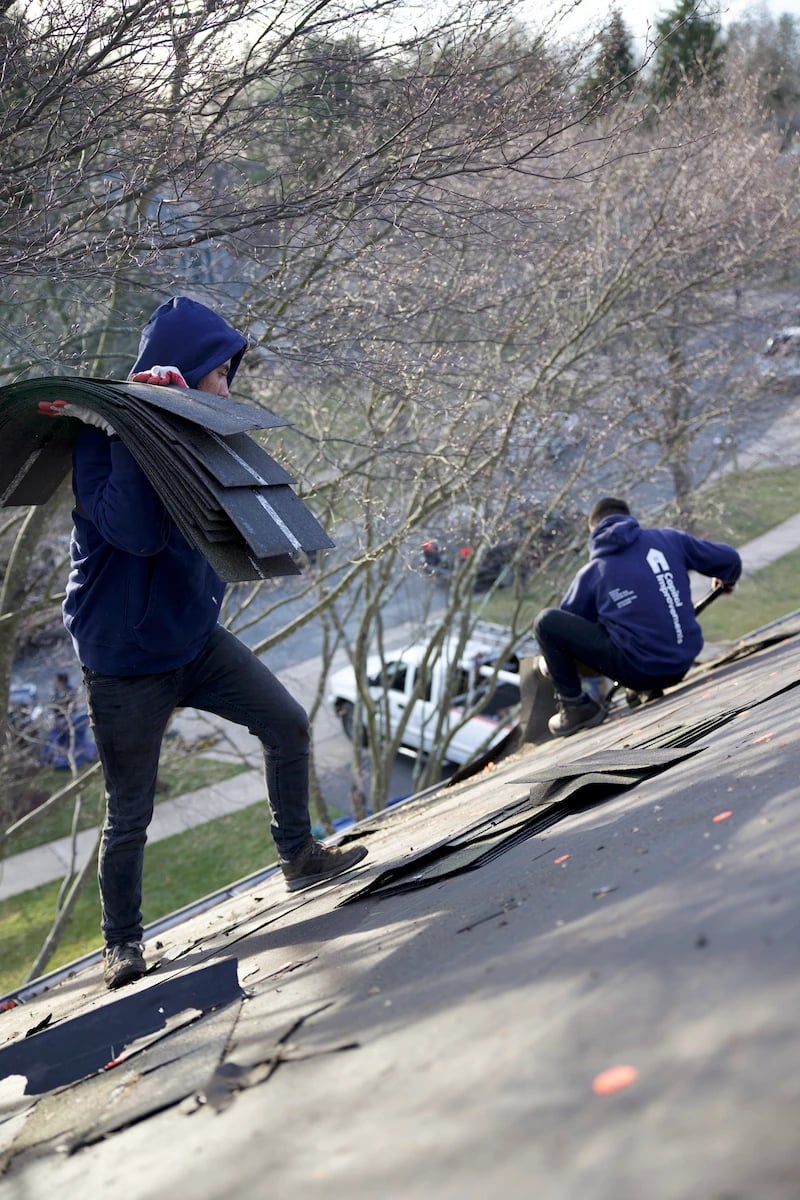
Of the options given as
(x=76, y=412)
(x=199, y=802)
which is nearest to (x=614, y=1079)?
(x=76, y=412)

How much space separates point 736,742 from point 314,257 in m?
4.79

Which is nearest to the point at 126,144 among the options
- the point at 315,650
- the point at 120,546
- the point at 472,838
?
the point at 120,546

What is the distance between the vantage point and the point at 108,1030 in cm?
290

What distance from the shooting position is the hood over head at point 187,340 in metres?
3.73

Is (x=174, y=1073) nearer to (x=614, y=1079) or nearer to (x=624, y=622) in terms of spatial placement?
(x=614, y=1079)

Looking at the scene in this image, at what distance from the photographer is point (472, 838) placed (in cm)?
398

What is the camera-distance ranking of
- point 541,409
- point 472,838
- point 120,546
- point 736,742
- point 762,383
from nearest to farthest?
point 120,546 → point 736,742 → point 472,838 → point 541,409 → point 762,383

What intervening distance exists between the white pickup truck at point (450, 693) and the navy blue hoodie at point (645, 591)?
6.12 m

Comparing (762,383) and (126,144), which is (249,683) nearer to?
(126,144)

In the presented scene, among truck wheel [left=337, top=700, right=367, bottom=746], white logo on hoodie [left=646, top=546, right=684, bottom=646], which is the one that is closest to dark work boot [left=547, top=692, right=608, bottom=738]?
white logo on hoodie [left=646, top=546, right=684, bottom=646]

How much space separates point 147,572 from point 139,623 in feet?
0.55

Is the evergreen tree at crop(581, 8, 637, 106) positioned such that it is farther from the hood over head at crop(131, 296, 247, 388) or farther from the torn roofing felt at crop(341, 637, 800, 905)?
the torn roofing felt at crop(341, 637, 800, 905)

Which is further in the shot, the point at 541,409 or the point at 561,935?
the point at 541,409

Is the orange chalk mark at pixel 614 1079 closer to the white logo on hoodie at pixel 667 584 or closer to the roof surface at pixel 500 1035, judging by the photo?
the roof surface at pixel 500 1035
